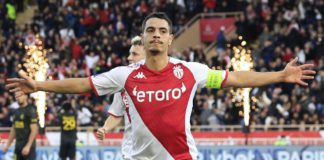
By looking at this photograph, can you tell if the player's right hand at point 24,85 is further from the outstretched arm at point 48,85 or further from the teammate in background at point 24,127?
the teammate in background at point 24,127

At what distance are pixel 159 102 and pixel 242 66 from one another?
20.5 m

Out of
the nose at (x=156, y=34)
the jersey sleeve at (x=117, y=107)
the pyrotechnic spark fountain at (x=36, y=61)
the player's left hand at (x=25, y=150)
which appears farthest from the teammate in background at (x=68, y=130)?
the nose at (x=156, y=34)

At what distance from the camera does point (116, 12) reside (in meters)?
34.1

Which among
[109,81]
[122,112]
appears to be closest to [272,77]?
[109,81]

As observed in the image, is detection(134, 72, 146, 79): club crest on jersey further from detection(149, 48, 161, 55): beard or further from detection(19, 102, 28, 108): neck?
detection(19, 102, 28, 108): neck

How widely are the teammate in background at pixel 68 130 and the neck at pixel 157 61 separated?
45.3 ft

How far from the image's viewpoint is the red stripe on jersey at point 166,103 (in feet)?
27.9

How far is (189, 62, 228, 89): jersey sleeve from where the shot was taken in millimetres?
8562

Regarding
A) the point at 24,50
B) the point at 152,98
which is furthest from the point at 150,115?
the point at 24,50

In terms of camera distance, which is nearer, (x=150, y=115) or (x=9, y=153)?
(x=150, y=115)

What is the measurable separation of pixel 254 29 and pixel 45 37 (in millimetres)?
7295

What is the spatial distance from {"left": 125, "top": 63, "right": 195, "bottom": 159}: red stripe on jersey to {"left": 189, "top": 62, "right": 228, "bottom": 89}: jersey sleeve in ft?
0.23

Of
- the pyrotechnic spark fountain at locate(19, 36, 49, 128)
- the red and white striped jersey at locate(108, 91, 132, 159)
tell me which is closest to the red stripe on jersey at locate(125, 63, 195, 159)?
the red and white striped jersey at locate(108, 91, 132, 159)

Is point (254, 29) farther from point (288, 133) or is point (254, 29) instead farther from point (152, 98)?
point (152, 98)
